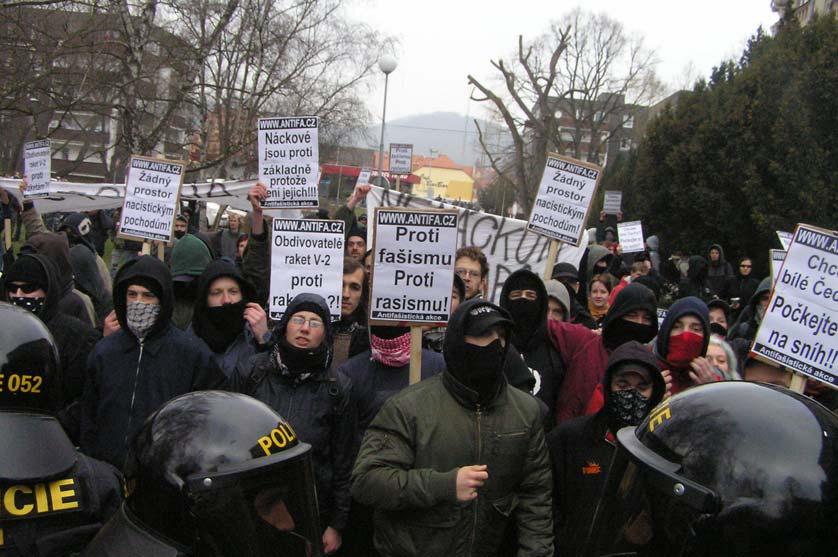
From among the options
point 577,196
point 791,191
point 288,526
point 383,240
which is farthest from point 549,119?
point 288,526

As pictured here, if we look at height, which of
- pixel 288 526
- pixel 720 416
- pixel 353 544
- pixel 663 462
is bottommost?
pixel 353 544

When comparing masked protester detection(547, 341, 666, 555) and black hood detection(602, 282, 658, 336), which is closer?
masked protester detection(547, 341, 666, 555)

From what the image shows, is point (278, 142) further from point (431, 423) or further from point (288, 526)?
point (288, 526)

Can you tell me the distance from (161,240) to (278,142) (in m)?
1.33

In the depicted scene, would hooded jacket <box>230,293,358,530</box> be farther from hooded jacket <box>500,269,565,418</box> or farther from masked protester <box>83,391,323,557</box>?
masked protester <box>83,391,323,557</box>

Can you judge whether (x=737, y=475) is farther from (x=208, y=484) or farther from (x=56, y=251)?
(x=56, y=251)

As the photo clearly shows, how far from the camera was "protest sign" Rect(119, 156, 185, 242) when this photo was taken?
721 cm

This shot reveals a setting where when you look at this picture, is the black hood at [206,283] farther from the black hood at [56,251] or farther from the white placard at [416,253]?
the black hood at [56,251]

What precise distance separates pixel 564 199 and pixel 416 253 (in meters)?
3.03

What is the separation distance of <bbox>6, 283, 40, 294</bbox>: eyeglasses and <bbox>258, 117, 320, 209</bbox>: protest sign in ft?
8.04

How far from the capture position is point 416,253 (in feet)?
14.8

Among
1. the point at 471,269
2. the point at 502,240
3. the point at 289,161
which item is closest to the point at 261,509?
the point at 471,269

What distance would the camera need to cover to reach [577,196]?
7.16 metres

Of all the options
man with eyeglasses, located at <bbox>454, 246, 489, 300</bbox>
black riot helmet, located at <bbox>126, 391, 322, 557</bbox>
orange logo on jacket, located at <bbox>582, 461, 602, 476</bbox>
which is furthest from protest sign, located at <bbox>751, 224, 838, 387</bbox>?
black riot helmet, located at <bbox>126, 391, 322, 557</bbox>
